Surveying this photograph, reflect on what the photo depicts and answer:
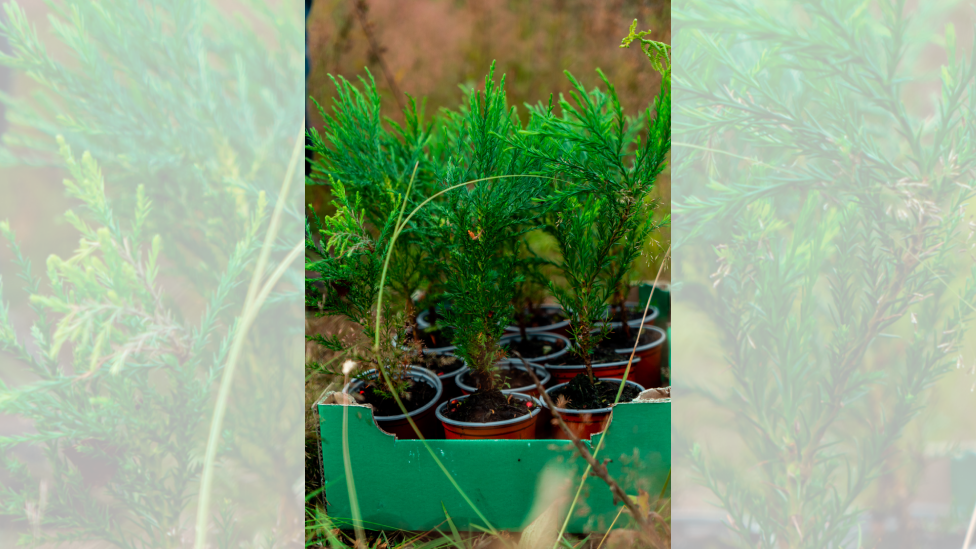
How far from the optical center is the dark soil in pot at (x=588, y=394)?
35.7 inches

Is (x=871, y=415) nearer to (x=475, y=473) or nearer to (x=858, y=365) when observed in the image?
(x=858, y=365)

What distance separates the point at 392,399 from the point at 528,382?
0.28 metres

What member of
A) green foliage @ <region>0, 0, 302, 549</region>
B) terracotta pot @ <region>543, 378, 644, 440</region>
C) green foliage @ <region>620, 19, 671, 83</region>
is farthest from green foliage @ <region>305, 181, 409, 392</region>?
green foliage @ <region>620, 19, 671, 83</region>

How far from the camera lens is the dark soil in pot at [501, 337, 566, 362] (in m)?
1.25

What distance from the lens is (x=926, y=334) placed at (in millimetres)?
532

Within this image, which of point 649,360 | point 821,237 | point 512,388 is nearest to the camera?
point 821,237

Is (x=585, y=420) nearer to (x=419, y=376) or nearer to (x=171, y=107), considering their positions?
(x=419, y=376)

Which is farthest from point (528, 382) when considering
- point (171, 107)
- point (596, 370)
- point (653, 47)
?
point (171, 107)

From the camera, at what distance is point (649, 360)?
122 centimetres

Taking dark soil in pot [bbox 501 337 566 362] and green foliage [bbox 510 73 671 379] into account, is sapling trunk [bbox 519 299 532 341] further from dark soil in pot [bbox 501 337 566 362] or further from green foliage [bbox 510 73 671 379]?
green foliage [bbox 510 73 671 379]

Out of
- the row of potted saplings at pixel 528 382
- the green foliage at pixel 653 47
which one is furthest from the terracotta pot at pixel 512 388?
the green foliage at pixel 653 47

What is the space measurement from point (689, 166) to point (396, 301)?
666 millimetres

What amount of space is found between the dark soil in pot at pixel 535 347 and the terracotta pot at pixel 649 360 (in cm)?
15

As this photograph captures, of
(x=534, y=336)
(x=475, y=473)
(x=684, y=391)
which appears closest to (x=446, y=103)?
(x=534, y=336)
